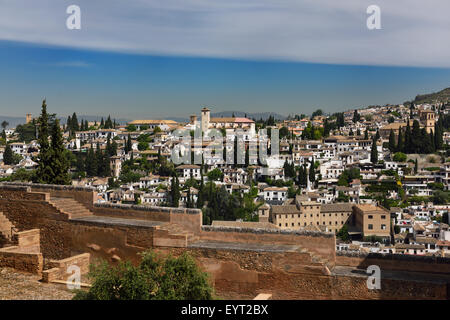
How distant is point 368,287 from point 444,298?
2.92 feet

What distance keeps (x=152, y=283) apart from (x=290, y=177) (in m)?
56.1

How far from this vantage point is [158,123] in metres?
103

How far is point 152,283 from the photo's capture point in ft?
17.4

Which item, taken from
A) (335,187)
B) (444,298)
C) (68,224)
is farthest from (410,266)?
(335,187)

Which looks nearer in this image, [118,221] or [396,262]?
[396,262]

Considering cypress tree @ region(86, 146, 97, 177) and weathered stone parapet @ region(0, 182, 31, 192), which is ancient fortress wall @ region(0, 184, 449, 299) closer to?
weathered stone parapet @ region(0, 182, 31, 192)

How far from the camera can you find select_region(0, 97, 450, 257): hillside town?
148 feet

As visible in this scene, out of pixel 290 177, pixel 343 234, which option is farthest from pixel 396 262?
pixel 290 177

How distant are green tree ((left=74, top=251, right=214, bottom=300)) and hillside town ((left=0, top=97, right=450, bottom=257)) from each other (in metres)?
30.6

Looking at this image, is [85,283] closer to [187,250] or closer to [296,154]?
[187,250]

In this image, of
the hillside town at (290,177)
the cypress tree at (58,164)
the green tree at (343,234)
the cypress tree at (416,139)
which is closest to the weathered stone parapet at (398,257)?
the cypress tree at (58,164)

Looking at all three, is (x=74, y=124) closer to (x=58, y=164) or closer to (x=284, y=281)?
(x=58, y=164)

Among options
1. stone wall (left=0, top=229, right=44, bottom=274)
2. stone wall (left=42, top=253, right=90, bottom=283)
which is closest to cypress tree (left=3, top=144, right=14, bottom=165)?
stone wall (left=0, top=229, right=44, bottom=274)

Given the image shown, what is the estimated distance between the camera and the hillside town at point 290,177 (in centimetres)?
4516
